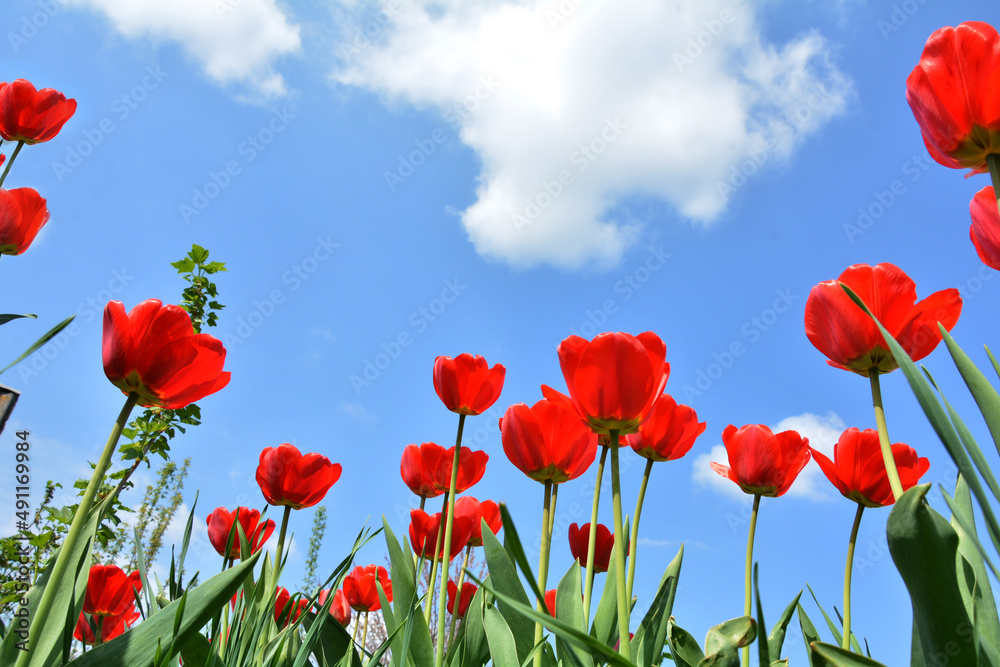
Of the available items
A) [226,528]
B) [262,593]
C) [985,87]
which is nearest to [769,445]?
[985,87]

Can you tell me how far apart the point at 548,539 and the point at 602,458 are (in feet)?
0.73

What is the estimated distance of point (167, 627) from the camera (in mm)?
914

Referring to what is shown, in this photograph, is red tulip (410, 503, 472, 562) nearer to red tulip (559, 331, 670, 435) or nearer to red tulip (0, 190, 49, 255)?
red tulip (559, 331, 670, 435)

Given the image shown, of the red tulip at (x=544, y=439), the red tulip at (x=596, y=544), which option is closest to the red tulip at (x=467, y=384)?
the red tulip at (x=544, y=439)

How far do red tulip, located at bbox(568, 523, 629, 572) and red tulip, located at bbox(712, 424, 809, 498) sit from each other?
20.9 inches

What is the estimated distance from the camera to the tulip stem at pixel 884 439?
0.79m

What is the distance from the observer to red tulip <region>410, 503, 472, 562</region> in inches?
81.6

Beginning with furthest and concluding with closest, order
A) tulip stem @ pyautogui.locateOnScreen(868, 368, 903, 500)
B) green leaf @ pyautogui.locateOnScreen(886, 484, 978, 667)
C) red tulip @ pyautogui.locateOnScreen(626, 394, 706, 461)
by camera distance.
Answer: red tulip @ pyautogui.locateOnScreen(626, 394, 706, 461) → tulip stem @ pyautogui.locateOnScreen(868, 368, 903, 500) → green leaf @ pyautogui.locateOnScreen(886, 484, 978, 667)

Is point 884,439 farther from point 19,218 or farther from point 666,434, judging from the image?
point 19,218

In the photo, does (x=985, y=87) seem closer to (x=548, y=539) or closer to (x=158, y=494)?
(x=548, y=539)

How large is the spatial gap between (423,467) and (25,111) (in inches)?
79.6

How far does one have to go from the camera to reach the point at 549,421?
1.44m

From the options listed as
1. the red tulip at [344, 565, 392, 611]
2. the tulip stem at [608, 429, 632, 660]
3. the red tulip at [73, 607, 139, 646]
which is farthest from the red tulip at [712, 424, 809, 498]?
the red tulip at [73, 607, 139, 646]

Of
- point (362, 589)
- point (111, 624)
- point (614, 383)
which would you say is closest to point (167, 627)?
point (614, 383)
